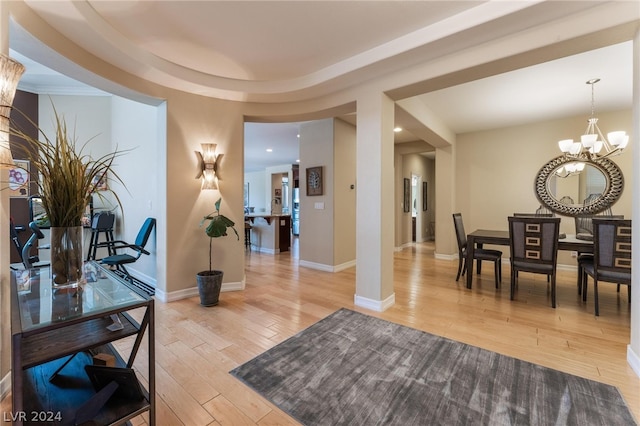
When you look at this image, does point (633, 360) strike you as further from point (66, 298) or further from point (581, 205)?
point (581, 205)

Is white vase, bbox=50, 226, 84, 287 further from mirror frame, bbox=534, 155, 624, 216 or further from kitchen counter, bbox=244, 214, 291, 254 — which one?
mirror frame, bbox=534, 155, 624, 216

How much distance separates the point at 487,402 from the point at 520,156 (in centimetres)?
499

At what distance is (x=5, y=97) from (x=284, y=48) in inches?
80.5

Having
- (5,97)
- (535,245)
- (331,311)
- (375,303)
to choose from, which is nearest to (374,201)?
(375,303)

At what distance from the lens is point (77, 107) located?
491 cm

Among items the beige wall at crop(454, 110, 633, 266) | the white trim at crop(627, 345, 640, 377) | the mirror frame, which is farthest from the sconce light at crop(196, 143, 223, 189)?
the mirror frame

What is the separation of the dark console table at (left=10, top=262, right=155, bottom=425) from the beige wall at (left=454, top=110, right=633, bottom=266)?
597cm

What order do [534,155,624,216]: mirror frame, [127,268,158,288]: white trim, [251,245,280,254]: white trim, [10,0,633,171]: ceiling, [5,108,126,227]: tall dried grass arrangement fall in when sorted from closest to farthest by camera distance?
[5,108,126,227]: tall dried grass arrangement
[10,0,633,171]: ceiling
[127,268,158,288]: white trim
[534,155,624,216]: mirror frame
[251,245,280,254]: white trim

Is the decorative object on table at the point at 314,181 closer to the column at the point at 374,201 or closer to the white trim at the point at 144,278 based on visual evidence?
the column at the point at 374,201

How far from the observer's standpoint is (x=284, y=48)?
2641 millimetres

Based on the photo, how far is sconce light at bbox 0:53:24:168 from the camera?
4.50 feet

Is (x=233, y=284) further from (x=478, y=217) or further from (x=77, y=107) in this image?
(x=478, y=217)

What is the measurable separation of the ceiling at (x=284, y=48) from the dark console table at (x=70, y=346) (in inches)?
76.6

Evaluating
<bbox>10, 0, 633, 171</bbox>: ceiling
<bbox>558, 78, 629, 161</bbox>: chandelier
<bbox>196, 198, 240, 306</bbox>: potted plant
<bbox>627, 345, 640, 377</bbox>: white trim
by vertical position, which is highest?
<bbox>10, 0, 633, 171</bbox>: ceiling
